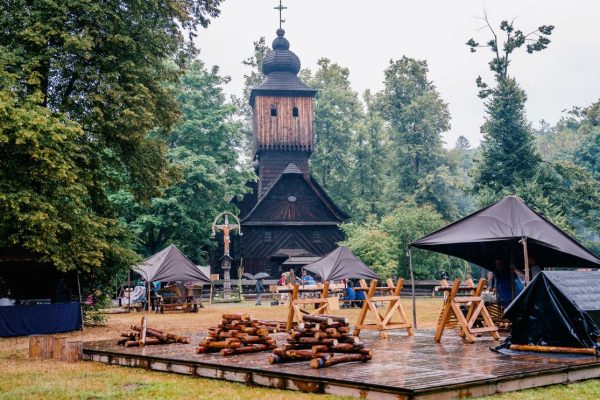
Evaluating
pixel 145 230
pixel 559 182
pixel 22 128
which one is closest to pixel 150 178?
Result: pixel 22 128

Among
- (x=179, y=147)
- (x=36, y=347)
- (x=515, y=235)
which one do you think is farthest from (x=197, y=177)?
(x=515, y=235)

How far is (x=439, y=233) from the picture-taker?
14.3 metres

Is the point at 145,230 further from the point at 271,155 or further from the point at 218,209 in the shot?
the point at 271,155

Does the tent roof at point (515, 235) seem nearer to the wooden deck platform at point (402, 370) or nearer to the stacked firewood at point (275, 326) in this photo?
the wooden deck platform at point (402, 370)

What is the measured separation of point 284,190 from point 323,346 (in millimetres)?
38268

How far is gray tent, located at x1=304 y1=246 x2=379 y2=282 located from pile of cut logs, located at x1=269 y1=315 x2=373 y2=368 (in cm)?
1841

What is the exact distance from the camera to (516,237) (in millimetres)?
12773

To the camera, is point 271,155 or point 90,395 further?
point 271,155

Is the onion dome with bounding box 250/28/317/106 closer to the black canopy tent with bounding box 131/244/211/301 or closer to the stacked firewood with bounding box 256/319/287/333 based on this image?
the black canopy tent with bounding box 131/244/211/301

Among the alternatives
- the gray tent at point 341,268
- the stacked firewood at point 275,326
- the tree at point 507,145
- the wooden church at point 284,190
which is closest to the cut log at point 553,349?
the stacked firewood at point 275,326

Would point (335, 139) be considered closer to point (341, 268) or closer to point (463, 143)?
point (341, 268)

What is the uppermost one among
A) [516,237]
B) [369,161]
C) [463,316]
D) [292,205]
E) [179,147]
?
[369,161]

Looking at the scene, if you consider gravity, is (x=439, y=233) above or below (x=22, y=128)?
below

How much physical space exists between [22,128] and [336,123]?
44.6 m
